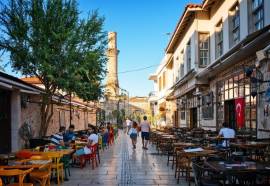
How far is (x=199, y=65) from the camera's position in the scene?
2112 centimetres

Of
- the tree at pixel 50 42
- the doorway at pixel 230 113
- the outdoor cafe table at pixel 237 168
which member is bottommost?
the outdoor cafe table at pixel 237 168

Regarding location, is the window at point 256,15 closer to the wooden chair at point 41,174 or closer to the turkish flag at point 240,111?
the turkish flag at point 240,111

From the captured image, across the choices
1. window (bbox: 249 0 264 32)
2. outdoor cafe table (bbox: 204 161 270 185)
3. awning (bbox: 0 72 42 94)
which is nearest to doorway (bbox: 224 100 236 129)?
window (bbox: 249 0 264 32)

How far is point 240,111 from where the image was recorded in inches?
575

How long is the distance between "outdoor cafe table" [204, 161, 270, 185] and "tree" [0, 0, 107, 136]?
10.1m

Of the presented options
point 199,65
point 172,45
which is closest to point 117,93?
point 172,45

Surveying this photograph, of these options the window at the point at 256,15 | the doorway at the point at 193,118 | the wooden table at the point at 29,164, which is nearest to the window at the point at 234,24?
the window at the point at 256,15

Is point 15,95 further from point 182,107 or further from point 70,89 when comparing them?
point 182,107

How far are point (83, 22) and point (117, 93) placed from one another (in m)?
31.9

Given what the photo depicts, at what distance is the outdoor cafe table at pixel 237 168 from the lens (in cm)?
636

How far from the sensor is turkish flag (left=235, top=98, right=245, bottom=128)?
14.4m

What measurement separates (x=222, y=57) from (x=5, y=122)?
8434 mm

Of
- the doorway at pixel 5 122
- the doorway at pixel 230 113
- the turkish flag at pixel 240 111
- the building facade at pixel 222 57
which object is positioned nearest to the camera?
the building facade at pixel 222 57

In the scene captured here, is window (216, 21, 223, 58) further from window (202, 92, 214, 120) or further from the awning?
the awning
